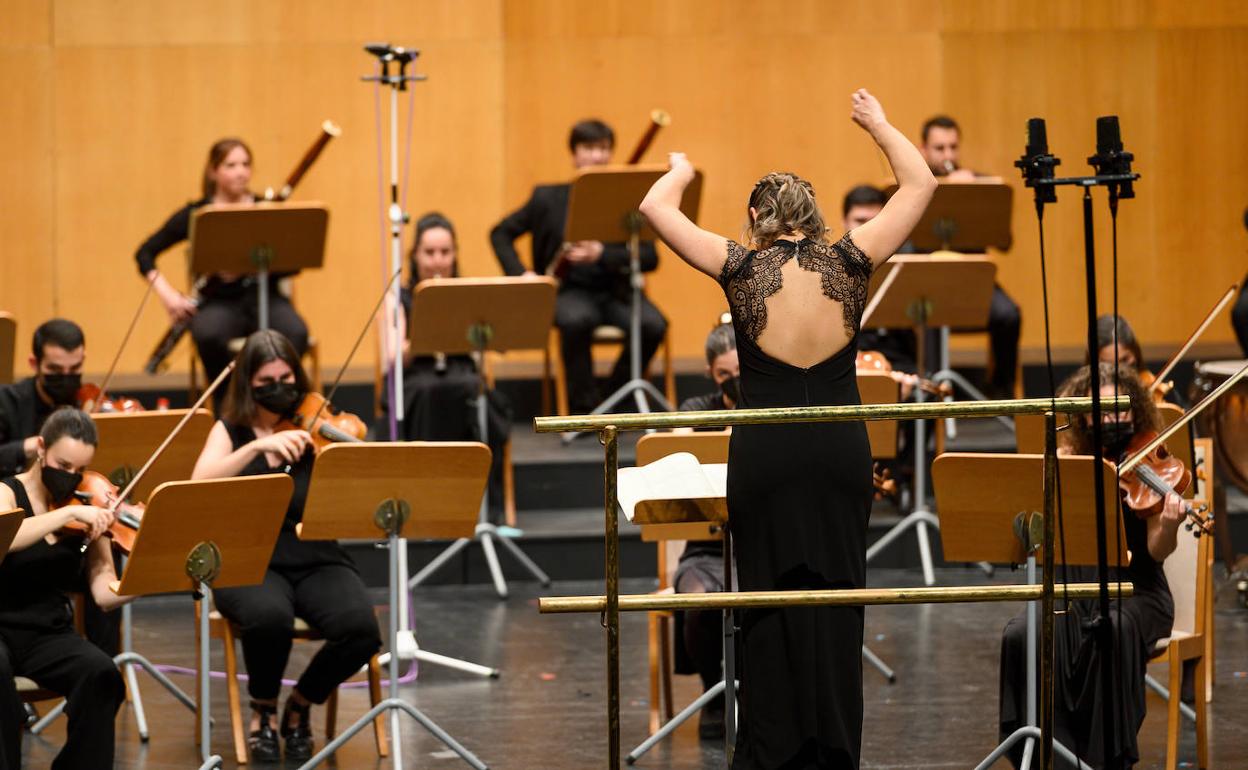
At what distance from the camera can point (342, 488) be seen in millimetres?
4141

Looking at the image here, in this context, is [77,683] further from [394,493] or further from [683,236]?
[683,236]

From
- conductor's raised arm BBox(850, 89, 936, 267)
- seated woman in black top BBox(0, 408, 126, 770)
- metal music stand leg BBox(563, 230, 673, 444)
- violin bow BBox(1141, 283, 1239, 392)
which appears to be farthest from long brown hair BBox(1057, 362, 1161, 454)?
metal music stand leg BBox(563, 230, 673, 444)

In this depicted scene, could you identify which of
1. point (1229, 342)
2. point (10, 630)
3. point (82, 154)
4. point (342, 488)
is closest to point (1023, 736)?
point (342, 488)

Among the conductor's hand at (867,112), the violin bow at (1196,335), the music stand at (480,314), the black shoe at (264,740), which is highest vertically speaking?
the conductor's hand at (867,112)

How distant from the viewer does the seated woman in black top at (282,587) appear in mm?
4406

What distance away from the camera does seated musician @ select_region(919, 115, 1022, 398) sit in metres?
6.86

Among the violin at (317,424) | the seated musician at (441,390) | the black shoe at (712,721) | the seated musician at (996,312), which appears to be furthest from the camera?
the seated musician at (996,312)

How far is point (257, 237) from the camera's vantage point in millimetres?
6113

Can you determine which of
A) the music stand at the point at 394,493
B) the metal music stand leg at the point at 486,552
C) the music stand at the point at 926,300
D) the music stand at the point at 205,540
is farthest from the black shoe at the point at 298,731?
the music stand at the point at 926,300

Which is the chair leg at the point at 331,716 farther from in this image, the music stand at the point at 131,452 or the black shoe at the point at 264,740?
the music stand at the point at 131,452

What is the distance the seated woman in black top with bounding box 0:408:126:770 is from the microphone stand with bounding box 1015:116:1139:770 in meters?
2.03

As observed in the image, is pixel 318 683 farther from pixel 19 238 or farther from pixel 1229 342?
pixel 1229 342

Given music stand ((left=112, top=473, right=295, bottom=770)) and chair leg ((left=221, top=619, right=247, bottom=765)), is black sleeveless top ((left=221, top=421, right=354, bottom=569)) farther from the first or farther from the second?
music stand ((left=112, top=473, right=295, bottom=770))

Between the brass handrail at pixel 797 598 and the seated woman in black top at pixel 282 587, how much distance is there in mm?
1632
